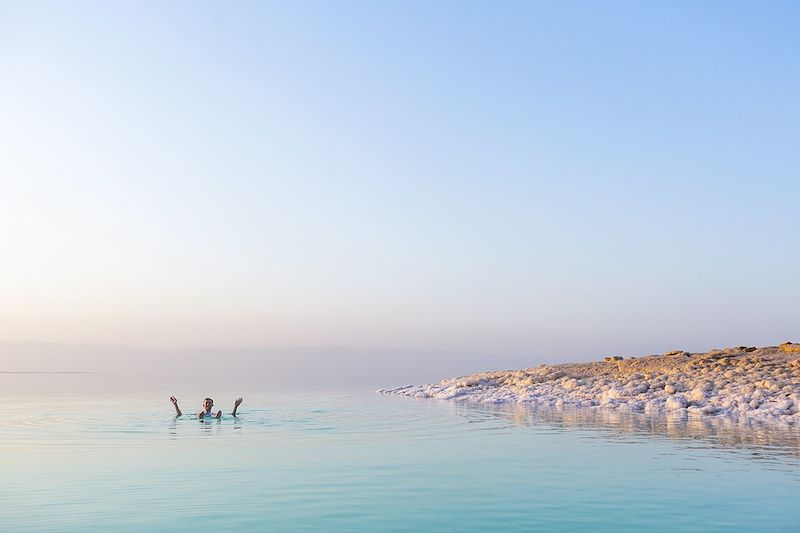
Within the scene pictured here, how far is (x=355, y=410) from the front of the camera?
38.9 m

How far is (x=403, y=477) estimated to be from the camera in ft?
51.0

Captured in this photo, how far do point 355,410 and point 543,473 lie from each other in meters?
24.0

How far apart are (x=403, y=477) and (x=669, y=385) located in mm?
29345

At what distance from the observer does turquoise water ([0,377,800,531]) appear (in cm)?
1131

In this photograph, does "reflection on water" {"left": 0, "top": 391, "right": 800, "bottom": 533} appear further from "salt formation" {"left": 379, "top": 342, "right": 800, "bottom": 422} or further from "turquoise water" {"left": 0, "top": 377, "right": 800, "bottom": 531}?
"salt formation" {"left": 379, "top": 342, "right": 800, "bottom": 422}

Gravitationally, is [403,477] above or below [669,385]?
below

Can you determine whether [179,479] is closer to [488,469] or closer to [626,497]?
[488,469]

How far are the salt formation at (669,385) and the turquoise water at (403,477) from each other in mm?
6316

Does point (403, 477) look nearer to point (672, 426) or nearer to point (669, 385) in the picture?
point (672, 426)

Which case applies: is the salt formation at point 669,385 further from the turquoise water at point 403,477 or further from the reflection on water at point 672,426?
the turquoise water at point 403,477

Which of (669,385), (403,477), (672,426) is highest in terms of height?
(669,385)

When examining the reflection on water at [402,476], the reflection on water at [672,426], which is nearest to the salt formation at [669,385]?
the reflection on water at [672,426]

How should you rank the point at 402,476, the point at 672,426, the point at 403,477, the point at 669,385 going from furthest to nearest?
the point at 669,385 < the point at 672,426 < the point at 402,476 < the point at 403,477

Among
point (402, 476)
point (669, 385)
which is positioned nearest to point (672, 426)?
point (669, 385)
